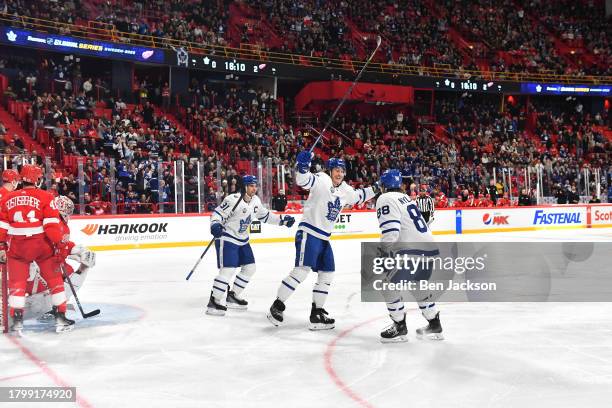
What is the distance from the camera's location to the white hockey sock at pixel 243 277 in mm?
7926

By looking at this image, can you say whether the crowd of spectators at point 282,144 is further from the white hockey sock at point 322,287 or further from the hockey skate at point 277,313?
the hockey skate at point 277,313

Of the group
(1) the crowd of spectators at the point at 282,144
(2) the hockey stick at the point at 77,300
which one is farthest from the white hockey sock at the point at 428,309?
(1) the crowd of spectators at the point at 282,144

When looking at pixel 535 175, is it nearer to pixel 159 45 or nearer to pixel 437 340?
pixel 159 45

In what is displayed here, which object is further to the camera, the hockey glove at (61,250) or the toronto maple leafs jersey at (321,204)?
the toronto maple leafs jersey at (321,204)

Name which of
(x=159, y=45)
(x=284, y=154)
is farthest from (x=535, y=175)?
(x=159, y=45)

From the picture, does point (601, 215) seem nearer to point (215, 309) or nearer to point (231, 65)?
point (231, 65)

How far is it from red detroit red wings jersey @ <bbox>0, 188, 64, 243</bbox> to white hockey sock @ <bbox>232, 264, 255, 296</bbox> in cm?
222

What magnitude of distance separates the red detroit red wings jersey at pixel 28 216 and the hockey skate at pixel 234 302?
226 centimetres

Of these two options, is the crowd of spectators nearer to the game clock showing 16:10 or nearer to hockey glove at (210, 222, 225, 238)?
the game clock showing 16:10

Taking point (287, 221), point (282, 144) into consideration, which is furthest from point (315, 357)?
point (282, 144)

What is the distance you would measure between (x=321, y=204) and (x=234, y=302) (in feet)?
6.29

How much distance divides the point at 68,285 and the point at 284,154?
16.7 m

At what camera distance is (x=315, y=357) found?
539cm

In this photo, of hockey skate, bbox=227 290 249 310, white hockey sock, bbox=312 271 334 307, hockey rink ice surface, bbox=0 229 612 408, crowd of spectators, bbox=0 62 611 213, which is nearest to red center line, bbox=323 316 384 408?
hockey rink ice surface, bbox=0 229 612 408
